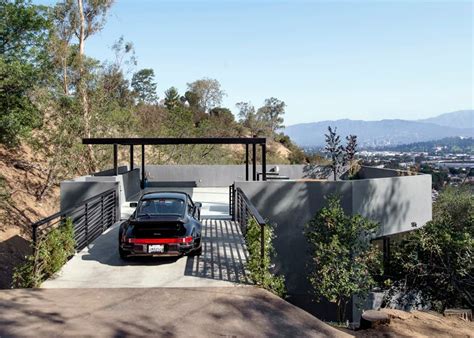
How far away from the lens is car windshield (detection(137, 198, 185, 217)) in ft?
30.5

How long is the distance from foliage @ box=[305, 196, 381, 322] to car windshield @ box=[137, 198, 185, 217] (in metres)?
3.00

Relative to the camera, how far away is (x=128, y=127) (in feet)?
111

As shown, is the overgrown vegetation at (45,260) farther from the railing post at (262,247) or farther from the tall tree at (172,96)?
the tall tree at (172,96)

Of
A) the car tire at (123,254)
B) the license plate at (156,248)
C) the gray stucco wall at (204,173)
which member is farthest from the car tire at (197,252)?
the gray stucco wall at (204,173)

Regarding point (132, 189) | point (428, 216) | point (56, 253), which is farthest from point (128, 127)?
point (56, 253)

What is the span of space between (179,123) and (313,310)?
2826 cm

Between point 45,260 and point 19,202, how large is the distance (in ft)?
59.6

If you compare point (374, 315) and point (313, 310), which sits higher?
point (374, 315)

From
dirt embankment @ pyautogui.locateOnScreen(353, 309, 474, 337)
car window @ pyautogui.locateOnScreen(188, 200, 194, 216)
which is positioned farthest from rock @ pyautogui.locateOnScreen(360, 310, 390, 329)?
car window @ pyautogui.locateOnScreen(188, 200, 194, 216)

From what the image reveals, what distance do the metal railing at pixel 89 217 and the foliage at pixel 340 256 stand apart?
17.1 ft

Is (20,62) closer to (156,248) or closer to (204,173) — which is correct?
(204,173)

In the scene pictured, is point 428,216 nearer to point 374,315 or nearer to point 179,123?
point 374,315

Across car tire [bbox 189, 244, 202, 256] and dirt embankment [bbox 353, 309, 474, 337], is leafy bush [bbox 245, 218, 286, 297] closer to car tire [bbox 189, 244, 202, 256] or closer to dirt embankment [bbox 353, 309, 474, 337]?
car tire [bbox 189, 244, 202, 256]

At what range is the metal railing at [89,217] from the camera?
9172mm
